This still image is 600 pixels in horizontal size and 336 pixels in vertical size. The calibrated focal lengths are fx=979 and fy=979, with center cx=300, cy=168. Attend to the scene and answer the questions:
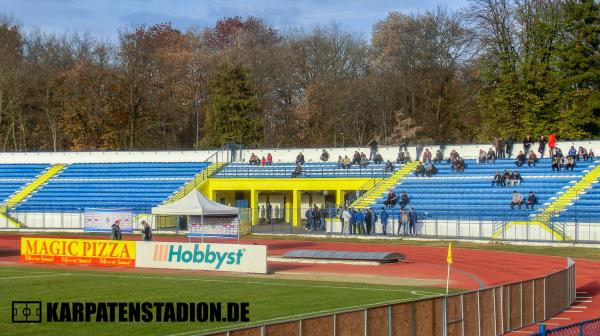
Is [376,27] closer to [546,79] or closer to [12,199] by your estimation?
[546,79]

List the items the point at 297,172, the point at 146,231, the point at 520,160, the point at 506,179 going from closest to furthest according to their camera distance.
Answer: the point at 146,231, the point at 506,179, the point at 520,160, the point at 297,172

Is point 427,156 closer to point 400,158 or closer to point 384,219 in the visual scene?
point 400,158

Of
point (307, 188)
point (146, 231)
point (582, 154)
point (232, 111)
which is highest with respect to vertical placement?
point (232, 111)

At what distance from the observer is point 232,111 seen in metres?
82.9

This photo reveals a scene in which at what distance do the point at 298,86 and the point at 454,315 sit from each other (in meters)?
76.7

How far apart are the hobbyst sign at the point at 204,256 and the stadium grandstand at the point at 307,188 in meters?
19.3

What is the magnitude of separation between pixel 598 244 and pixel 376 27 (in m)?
52.4

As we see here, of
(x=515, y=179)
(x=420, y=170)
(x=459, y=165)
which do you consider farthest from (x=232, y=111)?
(x=515, y=179)

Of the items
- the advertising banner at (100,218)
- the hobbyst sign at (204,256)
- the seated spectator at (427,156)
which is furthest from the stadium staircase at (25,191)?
the hobbyst sign at (204,256)

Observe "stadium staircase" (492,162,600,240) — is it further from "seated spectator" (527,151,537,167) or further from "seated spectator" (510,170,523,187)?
"seated spectator" (527,151,537,167)

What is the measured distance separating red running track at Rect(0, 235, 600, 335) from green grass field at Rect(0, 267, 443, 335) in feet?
12.1

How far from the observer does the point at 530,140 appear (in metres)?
59.0

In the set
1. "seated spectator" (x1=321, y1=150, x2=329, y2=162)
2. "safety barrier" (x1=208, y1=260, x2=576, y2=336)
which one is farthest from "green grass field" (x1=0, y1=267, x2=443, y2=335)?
"seated spectator" (x1=321, y1=150, x2=329, y2=162)

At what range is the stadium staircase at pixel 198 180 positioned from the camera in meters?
61.2
